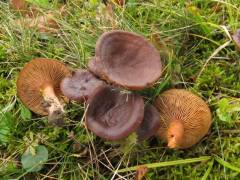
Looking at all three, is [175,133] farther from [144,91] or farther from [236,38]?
[236,38]

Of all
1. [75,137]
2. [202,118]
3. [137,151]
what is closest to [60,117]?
[75,137]

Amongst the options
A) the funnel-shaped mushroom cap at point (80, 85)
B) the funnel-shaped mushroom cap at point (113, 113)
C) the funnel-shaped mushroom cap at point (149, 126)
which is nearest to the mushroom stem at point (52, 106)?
the funnel-shaped mushroom cap at point (80, 85)

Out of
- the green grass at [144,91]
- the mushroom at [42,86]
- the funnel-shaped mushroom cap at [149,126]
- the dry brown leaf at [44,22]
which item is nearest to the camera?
the funnel-shaped mushroom cap at [149,126]

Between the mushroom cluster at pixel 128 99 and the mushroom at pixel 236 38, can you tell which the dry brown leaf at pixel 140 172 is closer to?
the mushroom cluster at pixel 128 99

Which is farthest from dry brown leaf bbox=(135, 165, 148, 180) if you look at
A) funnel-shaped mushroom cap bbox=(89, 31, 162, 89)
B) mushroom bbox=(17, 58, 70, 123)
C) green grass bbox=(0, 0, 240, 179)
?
mushroom bbox=(17, 58, 70, 123)

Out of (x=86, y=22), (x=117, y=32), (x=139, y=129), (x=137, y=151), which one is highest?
(x=117, y=32)

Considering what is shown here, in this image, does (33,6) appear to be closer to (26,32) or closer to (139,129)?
(26,32)

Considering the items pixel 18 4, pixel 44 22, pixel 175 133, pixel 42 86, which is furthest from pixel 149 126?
pixel 18 4
